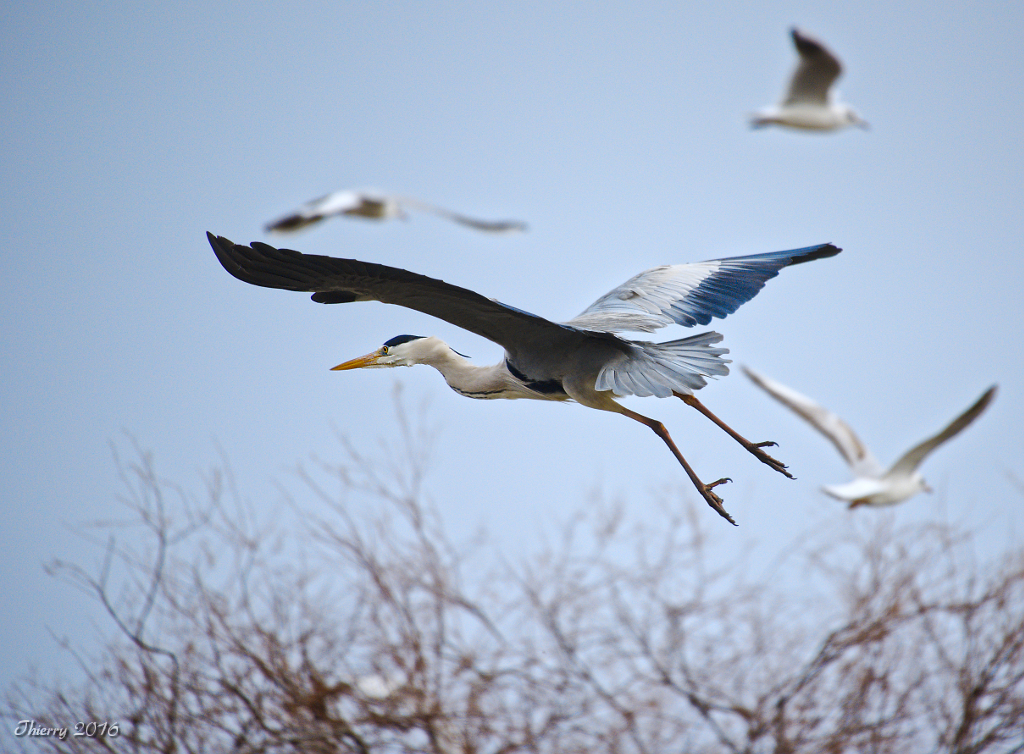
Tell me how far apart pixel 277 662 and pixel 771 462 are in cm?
352

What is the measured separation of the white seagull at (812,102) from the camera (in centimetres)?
970

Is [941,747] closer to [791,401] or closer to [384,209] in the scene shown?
[791,401]

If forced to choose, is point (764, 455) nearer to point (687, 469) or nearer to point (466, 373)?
point (687, 469)

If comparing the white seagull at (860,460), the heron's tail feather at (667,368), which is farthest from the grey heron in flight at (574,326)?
the white seagull at (860,460)

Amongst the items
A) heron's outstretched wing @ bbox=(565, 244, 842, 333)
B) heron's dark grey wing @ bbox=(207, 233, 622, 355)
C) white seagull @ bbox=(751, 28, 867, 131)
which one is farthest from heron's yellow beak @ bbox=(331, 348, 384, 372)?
white seagull @ bbox=(751, 28, 867, 131)

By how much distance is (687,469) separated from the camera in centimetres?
366

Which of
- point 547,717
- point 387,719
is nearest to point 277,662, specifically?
point 387,719

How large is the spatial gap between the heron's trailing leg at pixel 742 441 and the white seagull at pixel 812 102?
680 centimetres

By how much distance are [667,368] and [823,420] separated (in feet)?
20.2

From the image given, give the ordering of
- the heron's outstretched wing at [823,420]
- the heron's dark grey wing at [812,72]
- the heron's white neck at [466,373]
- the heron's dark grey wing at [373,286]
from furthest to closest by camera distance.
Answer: the heron's dark grey wing at [812,72]
the heron's outstretched wing at [823,420]
the heron's white neck at [466,373]
the heron's dark grey wing at [373,286]

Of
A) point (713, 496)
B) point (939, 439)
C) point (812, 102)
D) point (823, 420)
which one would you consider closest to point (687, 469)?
A: point (713, 496)

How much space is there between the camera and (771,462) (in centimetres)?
375

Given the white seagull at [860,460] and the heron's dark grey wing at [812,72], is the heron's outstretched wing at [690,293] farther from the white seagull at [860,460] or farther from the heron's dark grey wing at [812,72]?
the heron's dark grey wing at [812,72]
